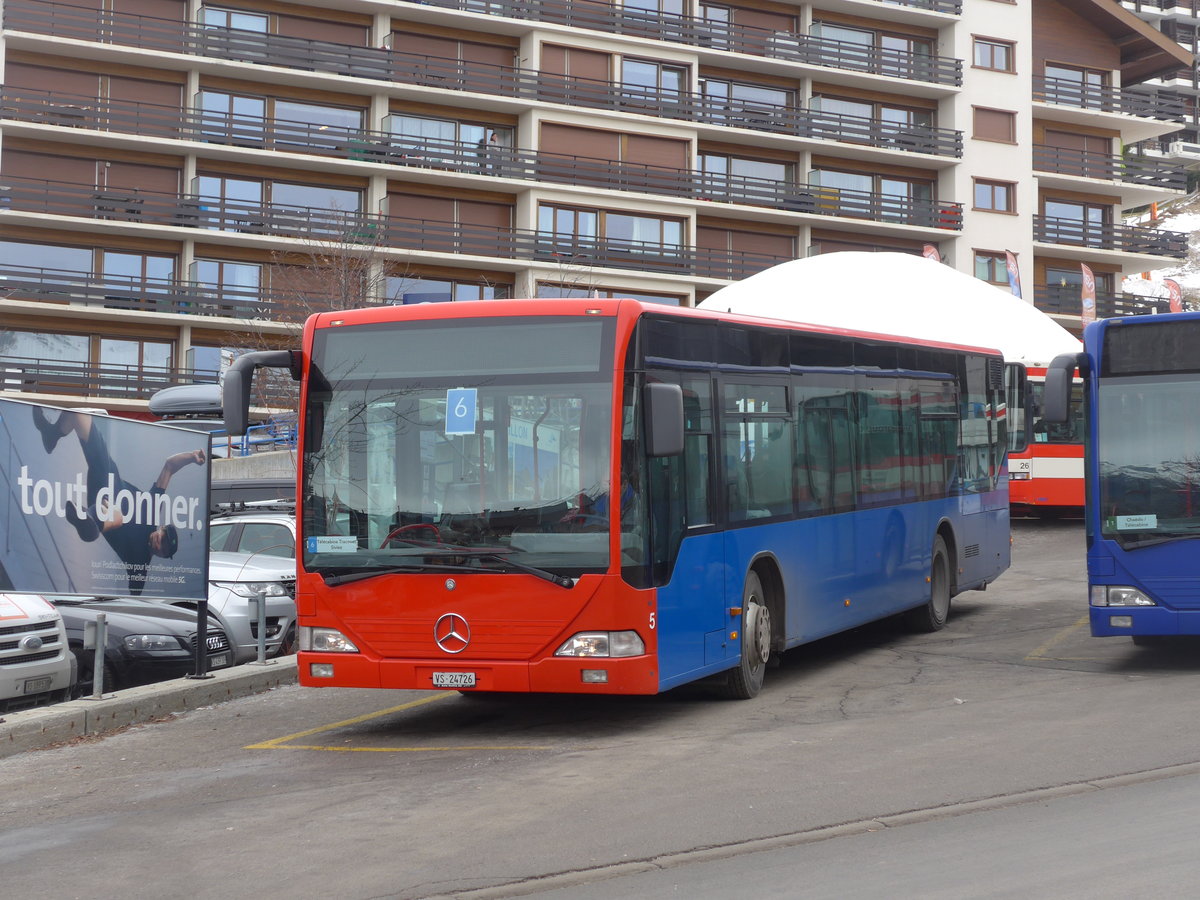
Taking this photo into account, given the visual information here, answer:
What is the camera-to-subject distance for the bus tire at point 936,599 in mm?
16484

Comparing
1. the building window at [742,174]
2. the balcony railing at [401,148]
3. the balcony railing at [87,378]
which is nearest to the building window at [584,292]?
the balcony railing at [401,148]

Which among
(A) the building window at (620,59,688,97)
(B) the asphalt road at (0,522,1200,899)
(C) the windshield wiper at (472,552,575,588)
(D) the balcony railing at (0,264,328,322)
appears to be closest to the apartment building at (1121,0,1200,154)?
(A) the building window at (620,59,688,97)

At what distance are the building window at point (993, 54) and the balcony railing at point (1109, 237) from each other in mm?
6202

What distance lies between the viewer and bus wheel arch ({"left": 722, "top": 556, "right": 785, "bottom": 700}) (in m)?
11.8

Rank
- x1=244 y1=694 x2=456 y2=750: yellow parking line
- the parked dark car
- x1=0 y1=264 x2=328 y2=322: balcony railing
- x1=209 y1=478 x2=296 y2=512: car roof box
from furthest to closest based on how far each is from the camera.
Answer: x1=0 y1=264 x2=328 y2=322: balcony railing < x1=209 y1=478 x2=296 y2=512: car roof box < the parked dark car < x1=244 y1=694 x2=456 y2=750: yellow parking line

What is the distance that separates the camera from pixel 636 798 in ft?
27.2

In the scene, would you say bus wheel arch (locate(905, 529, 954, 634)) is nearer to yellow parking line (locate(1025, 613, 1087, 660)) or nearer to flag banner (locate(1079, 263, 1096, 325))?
yellow parking line (locate(1025, 613, 1087, 660))

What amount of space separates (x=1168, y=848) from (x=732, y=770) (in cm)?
286

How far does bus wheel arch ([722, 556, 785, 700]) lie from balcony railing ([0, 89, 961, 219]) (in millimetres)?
37184

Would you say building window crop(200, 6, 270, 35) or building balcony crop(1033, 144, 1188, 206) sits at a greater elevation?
building window crop(200, 6, 270, 35)

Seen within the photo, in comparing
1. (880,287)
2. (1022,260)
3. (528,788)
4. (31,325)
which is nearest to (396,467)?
(528,788)

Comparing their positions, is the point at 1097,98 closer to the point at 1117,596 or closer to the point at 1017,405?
the point at 1017,405

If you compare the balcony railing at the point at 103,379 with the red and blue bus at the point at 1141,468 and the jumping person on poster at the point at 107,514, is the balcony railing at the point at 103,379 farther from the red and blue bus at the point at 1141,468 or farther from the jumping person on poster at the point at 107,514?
the red and blue bus at the point at 1141,468

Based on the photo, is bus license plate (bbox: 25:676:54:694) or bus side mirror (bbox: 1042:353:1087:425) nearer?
bus license plate (bbox: 25:676:54:694)
